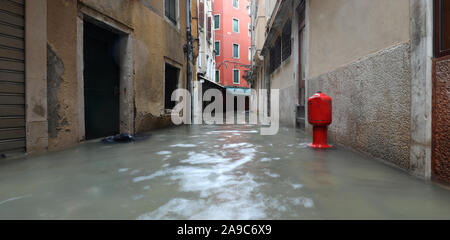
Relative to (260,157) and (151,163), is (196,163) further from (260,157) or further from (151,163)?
(260,157)

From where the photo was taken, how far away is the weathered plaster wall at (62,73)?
3.88 m

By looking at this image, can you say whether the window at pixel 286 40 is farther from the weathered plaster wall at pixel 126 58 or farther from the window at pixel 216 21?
the window at pixel 216 21

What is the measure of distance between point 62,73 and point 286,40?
7433 mm

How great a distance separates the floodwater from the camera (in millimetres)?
1657

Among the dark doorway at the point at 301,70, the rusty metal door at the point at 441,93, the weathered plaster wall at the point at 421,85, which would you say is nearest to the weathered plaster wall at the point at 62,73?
the weathered plaster wall at the point at 421,85

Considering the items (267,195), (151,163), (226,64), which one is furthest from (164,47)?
(226,64)

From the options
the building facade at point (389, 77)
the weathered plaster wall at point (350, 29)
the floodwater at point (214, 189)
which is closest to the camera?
the floodwater at point (214, 189)

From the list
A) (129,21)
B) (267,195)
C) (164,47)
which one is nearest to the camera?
(267,195)

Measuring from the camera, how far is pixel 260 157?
3482mm

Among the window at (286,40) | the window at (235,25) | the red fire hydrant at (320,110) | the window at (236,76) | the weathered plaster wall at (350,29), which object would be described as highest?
the window at (235,25)

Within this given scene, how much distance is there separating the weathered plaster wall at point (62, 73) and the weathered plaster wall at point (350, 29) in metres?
4.44

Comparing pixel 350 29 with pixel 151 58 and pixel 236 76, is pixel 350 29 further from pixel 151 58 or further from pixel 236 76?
pixel 236 76

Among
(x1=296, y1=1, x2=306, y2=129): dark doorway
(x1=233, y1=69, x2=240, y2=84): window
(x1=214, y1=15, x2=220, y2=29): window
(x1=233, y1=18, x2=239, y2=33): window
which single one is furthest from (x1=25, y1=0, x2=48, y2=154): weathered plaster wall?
(x1=233, y1=18, x2=239, y2=33): window
